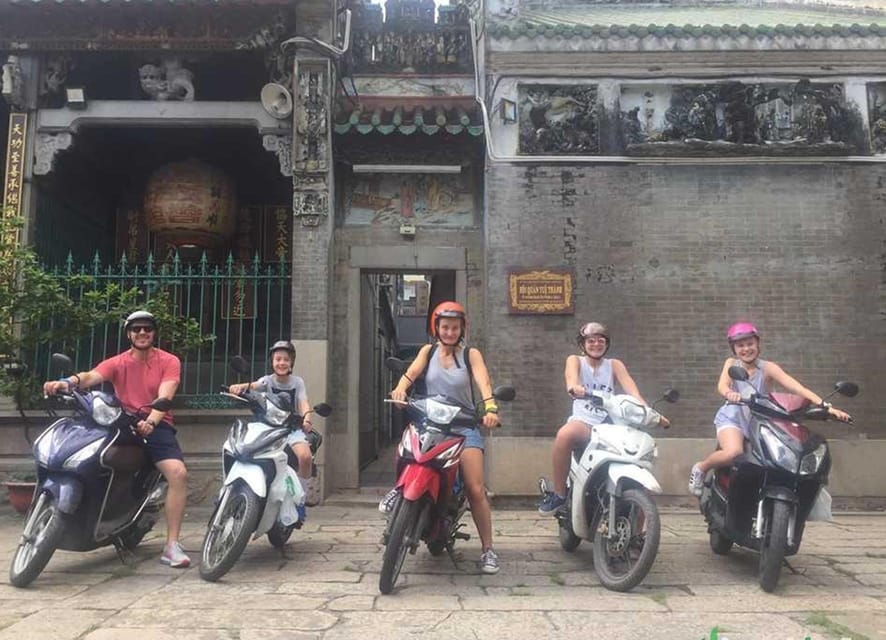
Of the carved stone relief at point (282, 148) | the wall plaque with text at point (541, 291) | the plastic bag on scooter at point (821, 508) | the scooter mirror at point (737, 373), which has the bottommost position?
the plastic bag on scooter at point (821, 508)

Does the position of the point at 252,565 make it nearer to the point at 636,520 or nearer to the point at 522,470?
the point at 636,520

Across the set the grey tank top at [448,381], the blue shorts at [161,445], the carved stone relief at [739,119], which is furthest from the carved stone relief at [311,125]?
the grey tank top at [448,381]

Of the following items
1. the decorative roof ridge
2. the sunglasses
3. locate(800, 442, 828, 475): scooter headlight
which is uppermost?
the decorative roof ridge

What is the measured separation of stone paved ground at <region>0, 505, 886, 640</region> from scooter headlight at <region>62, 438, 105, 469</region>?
2.36 feet

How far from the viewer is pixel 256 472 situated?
4.28m

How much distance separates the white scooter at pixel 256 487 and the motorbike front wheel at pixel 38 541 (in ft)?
2.77

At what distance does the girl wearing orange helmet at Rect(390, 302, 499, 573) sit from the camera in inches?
167

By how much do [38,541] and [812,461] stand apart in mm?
4505

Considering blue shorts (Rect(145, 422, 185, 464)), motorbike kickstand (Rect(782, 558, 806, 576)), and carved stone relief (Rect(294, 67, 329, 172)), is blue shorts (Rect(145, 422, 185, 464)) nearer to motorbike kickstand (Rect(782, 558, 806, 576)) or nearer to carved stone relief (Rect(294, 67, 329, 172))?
carved stone relief (Rect(294, 67, 329, 172))

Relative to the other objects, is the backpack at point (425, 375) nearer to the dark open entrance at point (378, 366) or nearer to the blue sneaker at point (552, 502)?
the blue sneaker at point (552, 502)

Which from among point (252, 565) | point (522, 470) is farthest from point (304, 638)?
point (522, 470)

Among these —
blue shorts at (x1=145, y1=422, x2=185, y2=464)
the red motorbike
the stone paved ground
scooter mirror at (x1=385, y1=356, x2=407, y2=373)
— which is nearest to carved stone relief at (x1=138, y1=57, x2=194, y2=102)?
blue shorts at (x1=145, y1=422, x2=185, y2=464)

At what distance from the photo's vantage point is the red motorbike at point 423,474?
373cm

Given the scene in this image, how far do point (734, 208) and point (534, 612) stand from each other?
18.8ft
